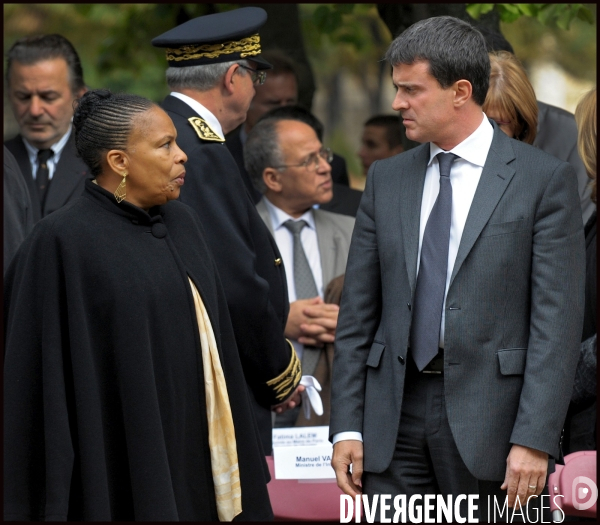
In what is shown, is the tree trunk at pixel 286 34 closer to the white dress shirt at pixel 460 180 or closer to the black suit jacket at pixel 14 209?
the black suit jacket at pixel 14 209

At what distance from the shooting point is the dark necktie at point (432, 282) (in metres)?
3.69

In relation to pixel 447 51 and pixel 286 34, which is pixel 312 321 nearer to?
pixel 447 51

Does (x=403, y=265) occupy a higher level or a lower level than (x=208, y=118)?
lower

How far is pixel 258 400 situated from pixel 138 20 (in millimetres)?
7023

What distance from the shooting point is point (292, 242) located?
20.1ft

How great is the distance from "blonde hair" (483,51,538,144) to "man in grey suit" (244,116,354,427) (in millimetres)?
1662

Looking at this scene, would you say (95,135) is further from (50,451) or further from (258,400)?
(258,400)

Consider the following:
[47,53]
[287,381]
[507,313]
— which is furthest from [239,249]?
[47,53]

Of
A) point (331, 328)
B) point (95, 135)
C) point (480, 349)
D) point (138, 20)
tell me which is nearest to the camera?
point (480, 349)

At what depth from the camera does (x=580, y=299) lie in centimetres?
365

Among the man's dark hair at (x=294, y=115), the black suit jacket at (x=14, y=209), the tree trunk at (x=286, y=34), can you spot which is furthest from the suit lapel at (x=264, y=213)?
the tree trunk at (x=286, y=34)

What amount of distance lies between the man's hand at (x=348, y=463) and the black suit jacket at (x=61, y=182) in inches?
107

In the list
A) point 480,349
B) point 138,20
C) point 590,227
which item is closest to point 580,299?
point 480,349

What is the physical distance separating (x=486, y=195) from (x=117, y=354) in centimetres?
139
